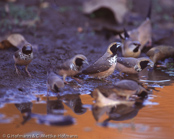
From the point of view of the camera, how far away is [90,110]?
4.54 m

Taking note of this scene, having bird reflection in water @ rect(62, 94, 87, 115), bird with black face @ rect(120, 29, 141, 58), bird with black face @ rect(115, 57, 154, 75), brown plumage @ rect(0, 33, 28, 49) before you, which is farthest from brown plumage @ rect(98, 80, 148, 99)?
brown plumage @ rect(0, 33, 28, 49)

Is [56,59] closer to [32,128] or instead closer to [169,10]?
[32,128]

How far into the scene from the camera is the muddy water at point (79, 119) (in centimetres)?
378

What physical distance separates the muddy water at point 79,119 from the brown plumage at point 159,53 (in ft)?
8.89

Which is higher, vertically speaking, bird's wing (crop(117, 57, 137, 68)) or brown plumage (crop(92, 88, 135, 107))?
bird's wing (crop(117, 57, 137, 68))

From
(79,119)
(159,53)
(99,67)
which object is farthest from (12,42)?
(79,119)

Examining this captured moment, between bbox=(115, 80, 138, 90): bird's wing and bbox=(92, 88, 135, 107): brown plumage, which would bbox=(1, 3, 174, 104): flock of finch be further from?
bbox=(92, 88, 135, 107): brown plumage

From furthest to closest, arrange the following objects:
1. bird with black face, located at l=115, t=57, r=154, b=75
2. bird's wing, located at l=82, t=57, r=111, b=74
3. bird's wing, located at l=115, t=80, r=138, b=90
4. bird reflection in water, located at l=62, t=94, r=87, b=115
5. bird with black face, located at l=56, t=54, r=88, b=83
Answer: bird with black face, located at l=115, t=57, r=154, b=75 < bird's wing, located at l=82, t=57, r=111, b=74 < bird with black face, located at l=56, t=54, r=88, b=83 < bird's wing, located at l=115, t=80, r=138, b=90 < bird reflection in water, located at l=62, t=94, r=87, b=115

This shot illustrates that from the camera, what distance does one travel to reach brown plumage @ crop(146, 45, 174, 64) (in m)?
8.04

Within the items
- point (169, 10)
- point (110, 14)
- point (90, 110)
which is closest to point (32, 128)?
point (90, 110)

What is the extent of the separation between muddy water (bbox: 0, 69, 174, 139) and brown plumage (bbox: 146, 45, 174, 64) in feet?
8.89

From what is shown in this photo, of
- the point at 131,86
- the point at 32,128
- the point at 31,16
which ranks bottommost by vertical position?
the point at 32,128

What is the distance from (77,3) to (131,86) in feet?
28.5

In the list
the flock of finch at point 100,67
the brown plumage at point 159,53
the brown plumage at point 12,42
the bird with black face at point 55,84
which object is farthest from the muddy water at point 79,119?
the brown plumage at point 12,42
